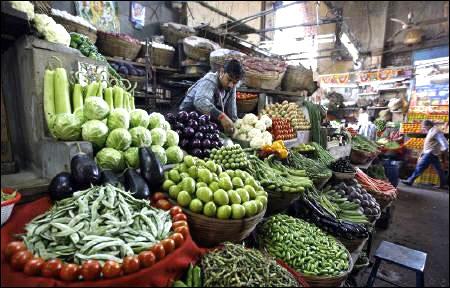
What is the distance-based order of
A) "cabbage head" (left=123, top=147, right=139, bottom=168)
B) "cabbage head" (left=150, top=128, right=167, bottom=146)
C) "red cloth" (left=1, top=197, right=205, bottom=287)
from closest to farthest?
"red cloth" (left=1, top=197, right=205, bottom=287) < "cabbage head" (left=123, top=147, right=139, bottom=168) < "cabbage head" (left=150, top=128, right=167, bottom=146)

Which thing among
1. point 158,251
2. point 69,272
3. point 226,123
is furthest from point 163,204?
point 226,123

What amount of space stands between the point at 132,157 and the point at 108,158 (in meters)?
0.18

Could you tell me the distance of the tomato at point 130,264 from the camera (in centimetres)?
116

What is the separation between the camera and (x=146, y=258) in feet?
4.01

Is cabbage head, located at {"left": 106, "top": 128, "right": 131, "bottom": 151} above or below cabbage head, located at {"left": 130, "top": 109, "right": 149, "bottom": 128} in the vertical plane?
below

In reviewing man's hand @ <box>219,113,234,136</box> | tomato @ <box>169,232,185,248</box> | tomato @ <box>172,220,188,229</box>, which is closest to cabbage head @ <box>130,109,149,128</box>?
tomato @ <box>172,220,188,229</box>

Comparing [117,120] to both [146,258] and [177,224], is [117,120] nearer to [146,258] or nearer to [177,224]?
[177,224]

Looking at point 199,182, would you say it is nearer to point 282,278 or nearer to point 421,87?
point 282,278

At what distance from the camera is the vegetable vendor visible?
3.73 meters

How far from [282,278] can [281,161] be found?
1.91 metres

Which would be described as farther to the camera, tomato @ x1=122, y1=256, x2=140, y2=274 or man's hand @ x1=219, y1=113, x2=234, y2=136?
man's hand @ x1=219, y1=113, x2=234, y2=136

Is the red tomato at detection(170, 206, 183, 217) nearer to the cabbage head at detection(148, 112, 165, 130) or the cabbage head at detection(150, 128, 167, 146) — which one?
the cabbage head at detection(150, 128, 167, 146)

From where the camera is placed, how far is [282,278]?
1.57m

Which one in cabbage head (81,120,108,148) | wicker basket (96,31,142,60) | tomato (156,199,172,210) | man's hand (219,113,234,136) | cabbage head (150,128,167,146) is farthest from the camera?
wicker basket (96,31,142,60)
